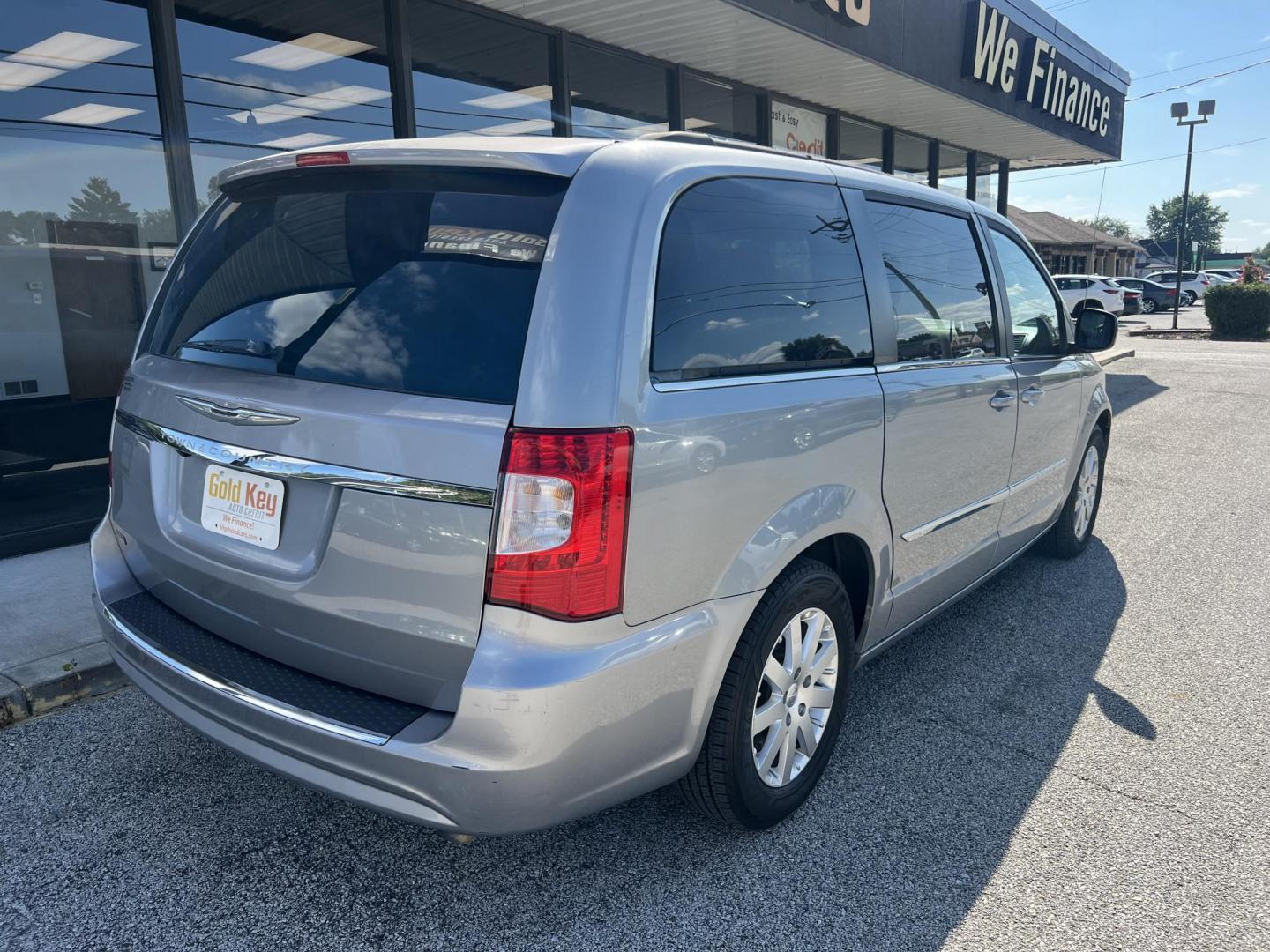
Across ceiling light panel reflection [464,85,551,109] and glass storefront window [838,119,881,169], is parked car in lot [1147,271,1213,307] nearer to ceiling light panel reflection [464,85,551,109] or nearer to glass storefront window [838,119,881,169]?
glass storefront window [838,119,881,169]

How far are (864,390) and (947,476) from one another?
0.73 m

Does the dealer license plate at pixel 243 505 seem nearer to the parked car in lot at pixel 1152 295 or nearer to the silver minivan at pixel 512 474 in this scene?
the silver minivan at pixel 512 474

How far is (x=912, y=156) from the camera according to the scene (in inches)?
540

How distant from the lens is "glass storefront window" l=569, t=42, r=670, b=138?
27.1 ft

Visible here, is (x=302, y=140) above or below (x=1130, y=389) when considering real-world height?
above

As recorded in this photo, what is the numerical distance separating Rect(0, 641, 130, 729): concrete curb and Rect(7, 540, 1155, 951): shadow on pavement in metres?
0.26

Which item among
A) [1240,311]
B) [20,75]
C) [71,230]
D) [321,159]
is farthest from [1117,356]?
[321,159]

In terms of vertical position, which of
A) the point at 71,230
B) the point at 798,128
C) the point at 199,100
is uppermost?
the point at 798,128

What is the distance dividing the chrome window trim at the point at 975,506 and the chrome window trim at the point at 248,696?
5.99 feet

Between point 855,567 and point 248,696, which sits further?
point 855,567

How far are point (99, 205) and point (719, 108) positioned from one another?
6.26 metres

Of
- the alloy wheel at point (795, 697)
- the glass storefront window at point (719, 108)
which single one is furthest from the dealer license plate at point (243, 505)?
the glass storefront window at point (719, 108)

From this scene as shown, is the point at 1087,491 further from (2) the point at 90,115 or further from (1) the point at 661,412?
(2) the point at 90,115

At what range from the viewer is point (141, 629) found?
2414 mm
